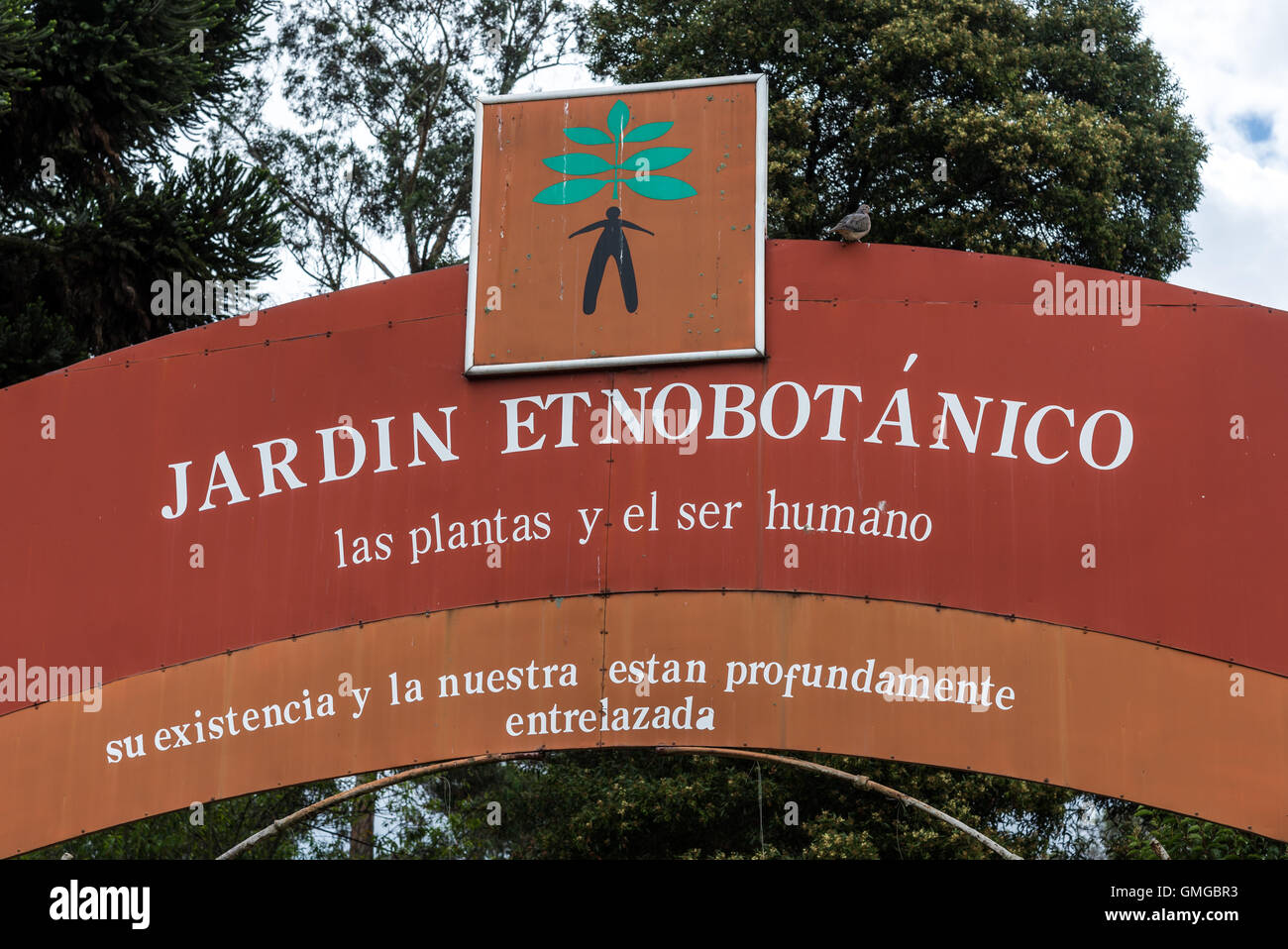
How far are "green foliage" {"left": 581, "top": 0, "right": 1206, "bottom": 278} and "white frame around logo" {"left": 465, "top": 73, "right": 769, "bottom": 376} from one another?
8.95 metres

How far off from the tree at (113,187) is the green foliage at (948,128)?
646 cm

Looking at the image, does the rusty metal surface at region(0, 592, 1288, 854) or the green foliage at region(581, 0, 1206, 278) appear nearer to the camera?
the rusty metal surface at region(0, 592, 1288, 854)

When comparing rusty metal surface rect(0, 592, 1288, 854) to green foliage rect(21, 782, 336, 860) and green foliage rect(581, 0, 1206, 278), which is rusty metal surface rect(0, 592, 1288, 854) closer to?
green foliage rect(21, 782, 336, 860)

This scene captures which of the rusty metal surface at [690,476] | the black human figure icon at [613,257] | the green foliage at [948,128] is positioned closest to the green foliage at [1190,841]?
the rusty metal surface at [690,476]

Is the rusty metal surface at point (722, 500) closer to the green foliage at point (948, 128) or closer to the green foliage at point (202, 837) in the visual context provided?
the green foliage at point (202, 837)

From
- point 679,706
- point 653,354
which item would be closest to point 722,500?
point 653,354

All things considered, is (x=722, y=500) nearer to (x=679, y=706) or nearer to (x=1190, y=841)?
(x=679, y=706)

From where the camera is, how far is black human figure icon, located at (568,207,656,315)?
8.79 meters

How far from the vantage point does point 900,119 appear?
756 inches

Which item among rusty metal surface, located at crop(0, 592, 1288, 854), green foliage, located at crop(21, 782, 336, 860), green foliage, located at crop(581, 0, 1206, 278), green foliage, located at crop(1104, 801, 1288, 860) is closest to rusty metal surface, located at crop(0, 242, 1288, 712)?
rusty metal surface, located at crop(0, 592, 1288, 854)

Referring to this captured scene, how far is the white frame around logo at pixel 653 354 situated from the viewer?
28.1ft
